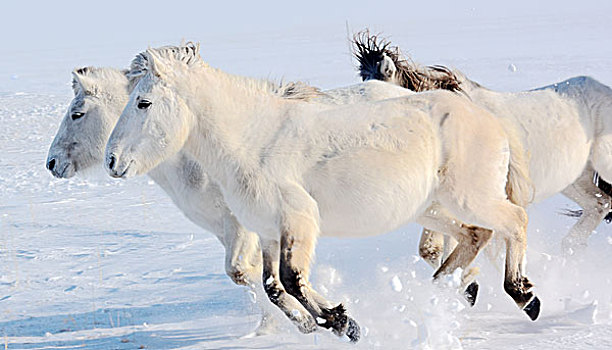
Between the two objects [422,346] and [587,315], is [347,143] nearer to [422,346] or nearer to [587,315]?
[422,346]

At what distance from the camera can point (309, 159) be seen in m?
4.27

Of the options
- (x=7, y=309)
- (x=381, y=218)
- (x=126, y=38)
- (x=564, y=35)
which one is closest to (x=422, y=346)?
(x=381, y=218)

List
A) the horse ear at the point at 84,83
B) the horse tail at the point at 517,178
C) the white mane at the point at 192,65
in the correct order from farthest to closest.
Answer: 1. the horse ear at the point at 84,83
2. the horse tail at the point at 517,178
3. the white mane at the point at 192,65

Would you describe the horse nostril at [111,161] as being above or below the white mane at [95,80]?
above

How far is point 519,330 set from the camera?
4.73 m

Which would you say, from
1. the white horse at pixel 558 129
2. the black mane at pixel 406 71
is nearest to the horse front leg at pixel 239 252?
the white horse at pixel 558 129

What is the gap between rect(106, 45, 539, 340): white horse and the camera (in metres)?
4.13

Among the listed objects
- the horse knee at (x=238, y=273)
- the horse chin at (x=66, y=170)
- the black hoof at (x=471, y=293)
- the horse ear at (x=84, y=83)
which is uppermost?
the horse ear at (x=84, y=83)

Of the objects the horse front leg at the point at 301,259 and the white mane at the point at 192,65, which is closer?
the horse front leg at the point at 301,259

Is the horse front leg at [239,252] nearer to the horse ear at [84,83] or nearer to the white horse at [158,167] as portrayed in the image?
the white horse at [158,167]

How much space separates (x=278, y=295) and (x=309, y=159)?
742 millimetres

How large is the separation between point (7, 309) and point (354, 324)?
9.50ft

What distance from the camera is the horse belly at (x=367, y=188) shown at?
4270 mm

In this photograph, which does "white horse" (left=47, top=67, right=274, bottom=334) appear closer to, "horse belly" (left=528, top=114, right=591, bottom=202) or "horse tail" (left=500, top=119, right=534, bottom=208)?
"horse tail" (left=500, top=119, right=534, bottom=208)
